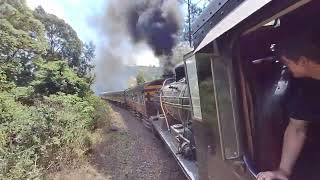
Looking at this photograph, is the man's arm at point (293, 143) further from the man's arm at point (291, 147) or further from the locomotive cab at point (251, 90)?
the locomotive cab at point (251, 90)

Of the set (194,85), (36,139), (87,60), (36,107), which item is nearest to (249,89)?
(194,85)

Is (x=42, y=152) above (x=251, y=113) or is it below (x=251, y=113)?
below

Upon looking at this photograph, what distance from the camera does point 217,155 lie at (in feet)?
10.9

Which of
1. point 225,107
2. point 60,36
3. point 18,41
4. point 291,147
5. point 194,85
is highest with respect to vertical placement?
point 60,36

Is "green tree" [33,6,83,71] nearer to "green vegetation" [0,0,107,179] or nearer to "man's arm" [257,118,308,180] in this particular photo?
"green vegetation" [0,0,107,179]

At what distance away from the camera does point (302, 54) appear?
2.16 m

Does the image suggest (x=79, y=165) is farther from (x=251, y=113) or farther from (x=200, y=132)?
(x=251, y=113)

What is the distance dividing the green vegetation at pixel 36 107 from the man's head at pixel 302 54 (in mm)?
5393

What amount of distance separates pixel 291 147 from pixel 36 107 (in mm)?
8860

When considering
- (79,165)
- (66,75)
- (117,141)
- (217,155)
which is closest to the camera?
(217,155)

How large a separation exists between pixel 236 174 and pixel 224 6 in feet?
4.15

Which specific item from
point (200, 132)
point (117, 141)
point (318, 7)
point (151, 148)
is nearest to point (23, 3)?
point (117, 141)

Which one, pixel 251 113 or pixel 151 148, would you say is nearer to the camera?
pixel 251 113

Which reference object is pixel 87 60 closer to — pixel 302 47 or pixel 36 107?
pixel 36 107
